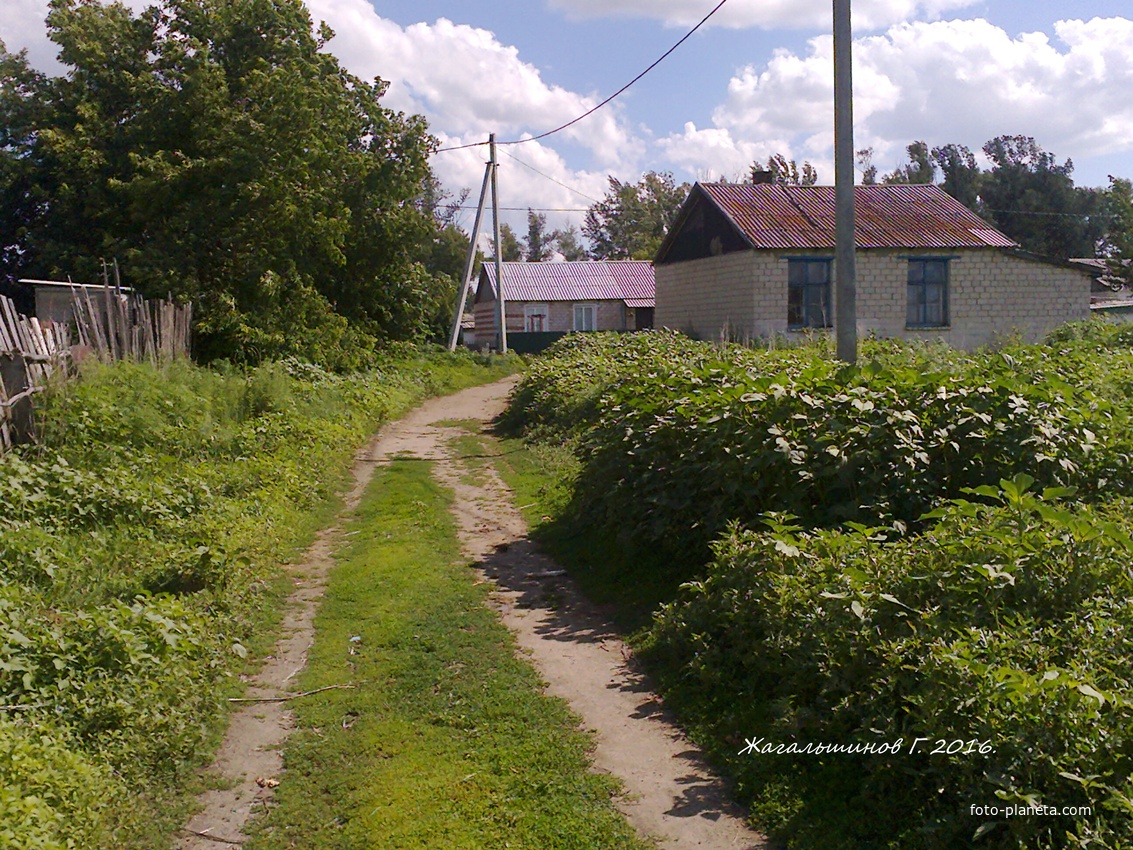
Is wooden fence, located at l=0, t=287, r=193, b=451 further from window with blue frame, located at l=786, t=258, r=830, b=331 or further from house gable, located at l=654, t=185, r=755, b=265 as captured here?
window with blue frame, located at l=786, t=258, r=830, b=331

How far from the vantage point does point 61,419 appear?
1073 cm

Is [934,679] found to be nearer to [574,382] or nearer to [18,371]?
[18,371]

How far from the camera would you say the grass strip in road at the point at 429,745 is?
4.43 m

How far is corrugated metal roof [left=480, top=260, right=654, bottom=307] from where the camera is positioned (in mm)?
50938

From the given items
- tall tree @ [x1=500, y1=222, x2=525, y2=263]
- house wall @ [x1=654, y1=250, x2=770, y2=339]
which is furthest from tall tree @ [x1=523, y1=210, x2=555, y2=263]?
house wall @ [x1=654, y1=250, x2=770, y2=339]

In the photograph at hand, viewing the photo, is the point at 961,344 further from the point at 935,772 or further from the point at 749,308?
the point at 935,772

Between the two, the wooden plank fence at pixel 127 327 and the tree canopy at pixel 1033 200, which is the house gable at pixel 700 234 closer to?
the wooden plank fence at pixel 127 327

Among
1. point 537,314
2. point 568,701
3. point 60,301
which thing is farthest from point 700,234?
point 537,314

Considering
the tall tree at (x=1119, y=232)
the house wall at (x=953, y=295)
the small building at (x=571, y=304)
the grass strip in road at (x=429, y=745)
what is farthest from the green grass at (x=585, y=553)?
the small building at (x=571, y=304)

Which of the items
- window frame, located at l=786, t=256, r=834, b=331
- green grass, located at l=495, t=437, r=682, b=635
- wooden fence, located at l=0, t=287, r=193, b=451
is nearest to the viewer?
green grass, located at l=495, t=437, r=682, b=635

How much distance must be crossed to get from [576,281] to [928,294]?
96.3 feet

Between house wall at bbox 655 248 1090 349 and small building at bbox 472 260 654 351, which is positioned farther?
small building at bbox 472 260 654 351

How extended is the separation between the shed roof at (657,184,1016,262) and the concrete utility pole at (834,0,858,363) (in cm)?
1389

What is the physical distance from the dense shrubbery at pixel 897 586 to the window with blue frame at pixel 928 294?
52.4 feet
